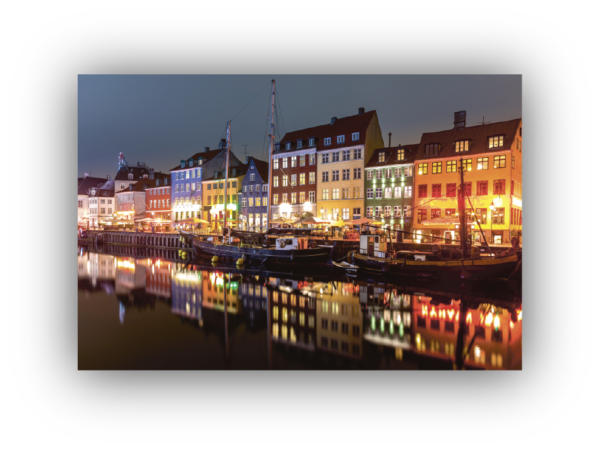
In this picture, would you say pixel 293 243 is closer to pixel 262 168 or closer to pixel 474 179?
pixel 474 179

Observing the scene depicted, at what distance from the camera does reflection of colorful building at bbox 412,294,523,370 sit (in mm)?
10289

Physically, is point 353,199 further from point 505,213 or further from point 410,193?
point 505,213

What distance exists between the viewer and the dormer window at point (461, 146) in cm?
3344

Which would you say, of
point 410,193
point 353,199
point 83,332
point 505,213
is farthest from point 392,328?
point 353,199

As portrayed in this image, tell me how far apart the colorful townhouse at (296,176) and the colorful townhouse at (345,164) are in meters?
1.01

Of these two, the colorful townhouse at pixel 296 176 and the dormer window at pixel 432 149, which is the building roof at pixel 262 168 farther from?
the dormer window at pixel 432 149

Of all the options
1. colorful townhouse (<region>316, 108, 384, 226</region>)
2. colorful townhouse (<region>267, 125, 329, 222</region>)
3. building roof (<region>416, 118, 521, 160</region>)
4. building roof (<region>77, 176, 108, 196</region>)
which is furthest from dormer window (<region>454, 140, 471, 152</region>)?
building roof (<region>77, 176, 108, 196</region>)

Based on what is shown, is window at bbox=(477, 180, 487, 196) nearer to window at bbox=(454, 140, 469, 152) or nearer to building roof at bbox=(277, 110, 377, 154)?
window at bbox=(454, 140, 469, 152)

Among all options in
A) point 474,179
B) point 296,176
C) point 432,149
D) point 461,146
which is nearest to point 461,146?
point 461,146

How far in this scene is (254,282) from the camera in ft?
78.2

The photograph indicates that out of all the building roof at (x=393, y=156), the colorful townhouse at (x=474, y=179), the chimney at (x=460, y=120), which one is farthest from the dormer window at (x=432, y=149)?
the chimney at (x=460, y=120)

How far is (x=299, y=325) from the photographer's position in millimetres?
14164

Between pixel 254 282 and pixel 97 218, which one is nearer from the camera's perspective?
pixel 254 282

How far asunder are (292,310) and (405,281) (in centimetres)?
924
